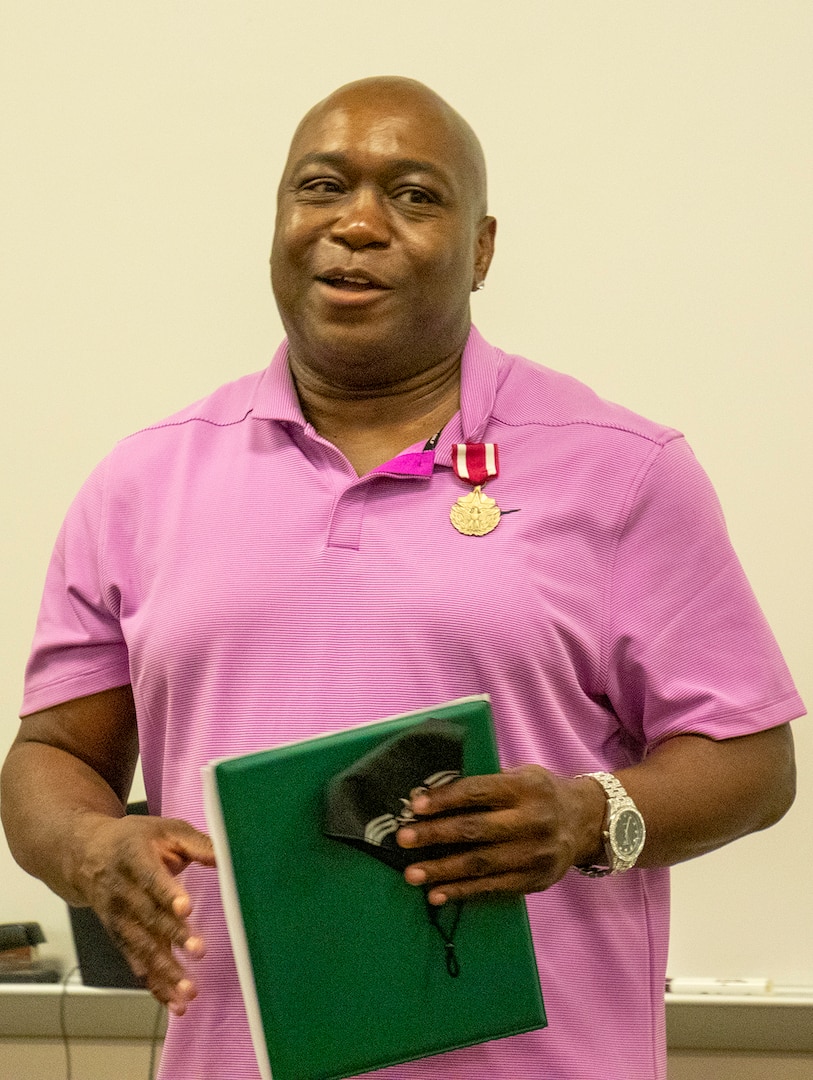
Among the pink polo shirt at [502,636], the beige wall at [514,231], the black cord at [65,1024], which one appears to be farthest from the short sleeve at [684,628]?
the black cord at [65,1024]

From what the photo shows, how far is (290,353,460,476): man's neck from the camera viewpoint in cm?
133

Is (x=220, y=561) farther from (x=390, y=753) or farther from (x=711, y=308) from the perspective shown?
(x=711, y=308)

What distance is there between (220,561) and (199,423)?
0.21m

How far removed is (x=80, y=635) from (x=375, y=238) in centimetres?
47

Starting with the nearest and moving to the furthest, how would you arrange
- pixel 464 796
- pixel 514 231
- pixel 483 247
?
pixel 464 796
pixel 483 247
pixel 514 231

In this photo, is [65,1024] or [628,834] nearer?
[628,834]

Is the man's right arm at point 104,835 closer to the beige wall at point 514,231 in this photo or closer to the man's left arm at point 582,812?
the man's left arm at point 582,812

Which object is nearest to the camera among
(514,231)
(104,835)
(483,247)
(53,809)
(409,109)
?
(104,835)

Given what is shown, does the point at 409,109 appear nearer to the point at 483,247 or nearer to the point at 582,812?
the point at 483,247

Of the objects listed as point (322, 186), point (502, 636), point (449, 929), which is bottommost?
point (449, 929)

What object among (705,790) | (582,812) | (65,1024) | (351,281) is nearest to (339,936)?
(582,812)

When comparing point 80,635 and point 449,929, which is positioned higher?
point 80,635

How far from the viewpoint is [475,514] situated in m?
1.21

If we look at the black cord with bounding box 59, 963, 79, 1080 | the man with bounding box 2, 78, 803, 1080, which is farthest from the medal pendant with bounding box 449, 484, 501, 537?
the black cord with bounding box 59, 963, 79, 1080
